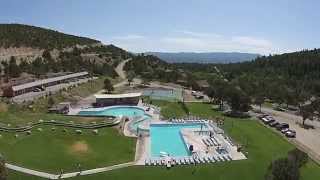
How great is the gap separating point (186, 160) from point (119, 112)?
79.0 ft

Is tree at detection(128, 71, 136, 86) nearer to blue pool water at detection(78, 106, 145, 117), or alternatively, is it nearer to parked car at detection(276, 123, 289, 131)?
blue pool water at detection(78, 106, 145, 117)

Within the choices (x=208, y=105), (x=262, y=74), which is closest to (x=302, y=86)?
(x=262, y=74)

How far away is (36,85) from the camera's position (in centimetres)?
6944

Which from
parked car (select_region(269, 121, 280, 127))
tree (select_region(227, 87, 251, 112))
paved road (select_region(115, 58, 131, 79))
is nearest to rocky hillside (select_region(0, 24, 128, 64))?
paved road (select_region(115, 58, 131, 79))

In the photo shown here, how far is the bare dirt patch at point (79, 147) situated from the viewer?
4180 cm

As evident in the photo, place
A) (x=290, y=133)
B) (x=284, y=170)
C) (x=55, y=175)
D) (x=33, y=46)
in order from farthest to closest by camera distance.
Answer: (x=33, y=46) → (x=290, y=133) → (x=55, y=175) → (x=284, y=170)

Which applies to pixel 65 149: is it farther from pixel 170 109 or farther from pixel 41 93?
pixel 41 93

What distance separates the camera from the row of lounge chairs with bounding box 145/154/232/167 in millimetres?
39562

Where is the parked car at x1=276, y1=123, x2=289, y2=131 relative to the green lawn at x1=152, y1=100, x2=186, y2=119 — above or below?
below

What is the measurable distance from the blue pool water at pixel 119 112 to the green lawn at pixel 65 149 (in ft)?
39.0

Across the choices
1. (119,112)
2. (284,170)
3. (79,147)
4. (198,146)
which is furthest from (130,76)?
(284,170)

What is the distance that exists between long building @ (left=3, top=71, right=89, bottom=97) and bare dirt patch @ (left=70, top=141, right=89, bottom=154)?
21.7m

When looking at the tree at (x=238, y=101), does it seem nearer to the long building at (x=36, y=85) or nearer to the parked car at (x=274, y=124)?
the parked car at (x=274, y=124)

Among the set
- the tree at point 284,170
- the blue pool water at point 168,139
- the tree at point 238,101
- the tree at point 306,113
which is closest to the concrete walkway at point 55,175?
the blue pool water at point 168,139
